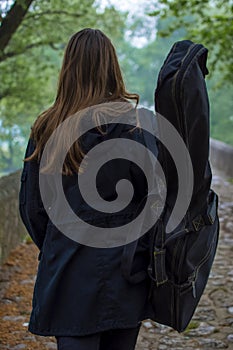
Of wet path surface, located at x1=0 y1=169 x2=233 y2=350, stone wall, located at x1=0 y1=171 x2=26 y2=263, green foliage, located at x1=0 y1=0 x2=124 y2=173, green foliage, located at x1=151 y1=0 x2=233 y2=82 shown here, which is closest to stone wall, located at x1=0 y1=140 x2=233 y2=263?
stone wall, located at x1=0 y1=171 x2=26 y2=263

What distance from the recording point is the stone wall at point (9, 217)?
6074 millimetres

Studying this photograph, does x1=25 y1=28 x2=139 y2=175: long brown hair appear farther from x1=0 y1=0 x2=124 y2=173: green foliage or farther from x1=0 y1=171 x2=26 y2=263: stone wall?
x1=0 y1=0 x2=124 y2=173: green foliage

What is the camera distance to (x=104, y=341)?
2.54m

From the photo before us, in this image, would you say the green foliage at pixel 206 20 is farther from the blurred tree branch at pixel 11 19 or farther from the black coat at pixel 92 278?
the black coat at pixel 92 278

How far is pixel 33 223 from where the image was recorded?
8.57ft

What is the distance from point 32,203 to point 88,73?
630 millimetres

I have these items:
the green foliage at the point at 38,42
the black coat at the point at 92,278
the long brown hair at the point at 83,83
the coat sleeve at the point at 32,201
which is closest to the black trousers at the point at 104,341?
the black coat at the point at 92,278

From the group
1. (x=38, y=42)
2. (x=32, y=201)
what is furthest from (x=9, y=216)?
(x=38, y=42)

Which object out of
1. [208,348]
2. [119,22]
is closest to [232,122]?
[119,22]

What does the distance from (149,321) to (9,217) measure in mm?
2248

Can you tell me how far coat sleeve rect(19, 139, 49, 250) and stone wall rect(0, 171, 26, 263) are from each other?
11.1 feet

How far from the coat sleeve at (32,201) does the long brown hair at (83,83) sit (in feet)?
0.21

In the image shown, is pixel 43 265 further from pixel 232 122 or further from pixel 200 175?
pixel 232 122

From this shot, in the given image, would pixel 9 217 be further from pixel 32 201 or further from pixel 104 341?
pixel 104 341
